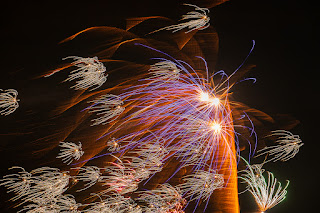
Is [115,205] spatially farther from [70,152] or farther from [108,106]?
[108,106]

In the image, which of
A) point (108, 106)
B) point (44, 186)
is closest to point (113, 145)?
point (108, 106)

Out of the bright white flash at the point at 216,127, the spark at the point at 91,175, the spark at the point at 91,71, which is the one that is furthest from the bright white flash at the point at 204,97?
the spark at the point at 91,175

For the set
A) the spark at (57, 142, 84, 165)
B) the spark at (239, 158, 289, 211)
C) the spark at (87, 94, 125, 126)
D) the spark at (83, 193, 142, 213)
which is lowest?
the spark at (83, 193, 142, 213)

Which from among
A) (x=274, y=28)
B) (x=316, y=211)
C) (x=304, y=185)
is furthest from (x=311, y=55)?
(x=316, y=211)

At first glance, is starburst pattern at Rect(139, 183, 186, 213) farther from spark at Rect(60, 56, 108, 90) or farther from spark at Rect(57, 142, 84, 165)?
spark at Rect(60, 56, 108, 90)

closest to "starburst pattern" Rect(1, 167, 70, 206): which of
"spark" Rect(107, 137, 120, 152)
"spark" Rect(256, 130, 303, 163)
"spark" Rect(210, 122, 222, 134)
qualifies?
"spark" Rect(107, 137, 120, 152)
